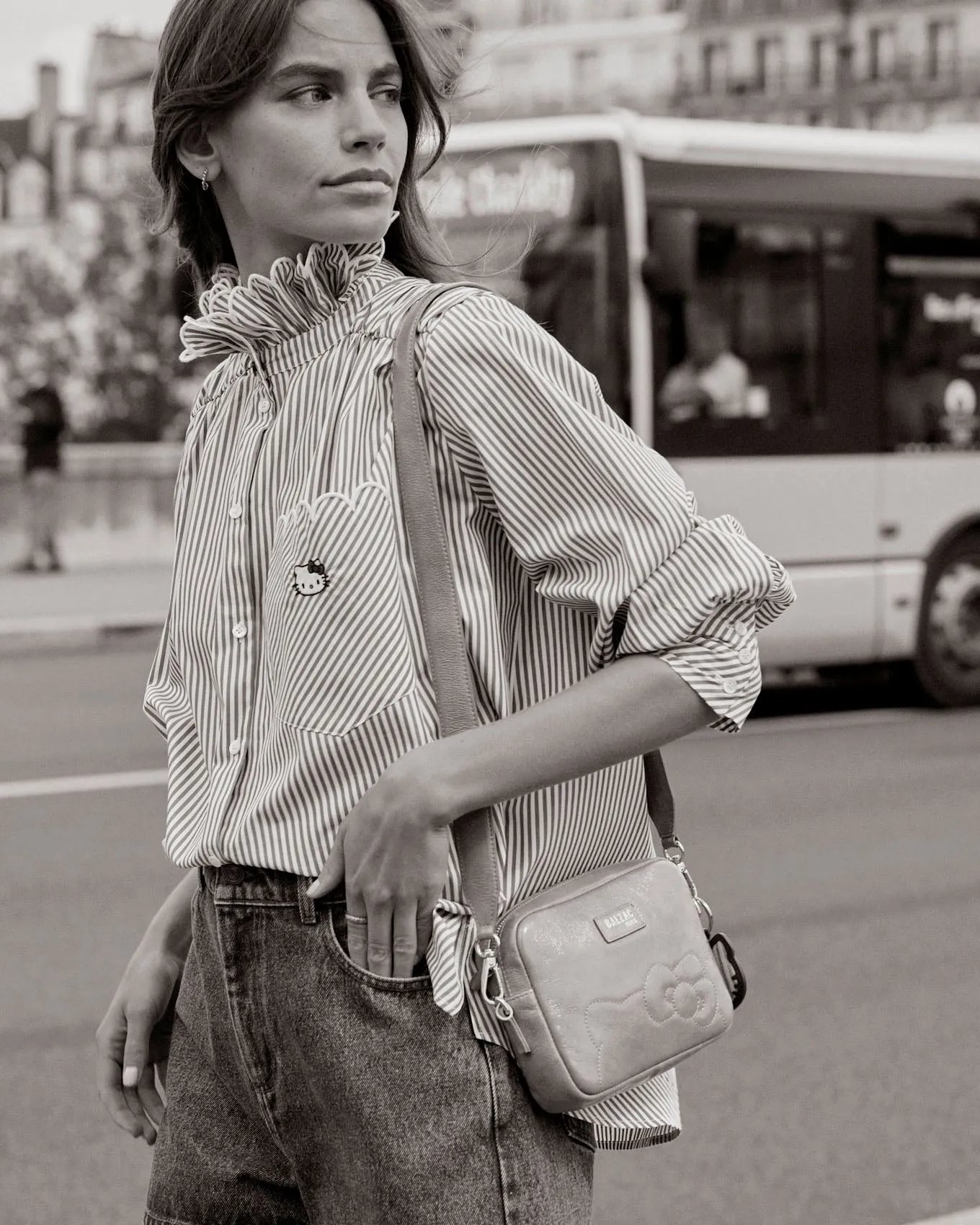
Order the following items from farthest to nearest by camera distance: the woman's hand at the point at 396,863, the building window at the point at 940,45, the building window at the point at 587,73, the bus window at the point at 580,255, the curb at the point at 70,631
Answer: the building window at the point at 587,73, the building window at the point at 940,45, the curb at the point at 70,631, the bus window at the point at 580,255, the woman's hand at the point at 396,863

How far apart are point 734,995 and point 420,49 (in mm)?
881

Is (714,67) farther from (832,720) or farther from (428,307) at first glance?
(428,307)

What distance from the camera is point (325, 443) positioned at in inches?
62.9

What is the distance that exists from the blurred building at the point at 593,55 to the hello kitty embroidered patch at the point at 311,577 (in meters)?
88.8

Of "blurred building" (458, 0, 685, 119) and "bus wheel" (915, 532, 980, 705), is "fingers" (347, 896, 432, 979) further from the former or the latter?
"blurred building" (458, 0, 685, 119)

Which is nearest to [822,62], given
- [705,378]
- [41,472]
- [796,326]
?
[41,472]

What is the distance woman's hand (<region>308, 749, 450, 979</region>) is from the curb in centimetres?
1332

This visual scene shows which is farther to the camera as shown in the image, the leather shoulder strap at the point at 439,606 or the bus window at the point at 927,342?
the bus window at the point at 927,342

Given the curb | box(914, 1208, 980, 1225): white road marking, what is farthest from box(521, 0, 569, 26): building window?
box(914, 1208, 980, 1225): white road marking

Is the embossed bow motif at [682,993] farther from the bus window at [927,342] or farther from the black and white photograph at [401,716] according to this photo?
the bus window at [927,342]

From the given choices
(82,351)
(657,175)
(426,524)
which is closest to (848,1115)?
(426,524)

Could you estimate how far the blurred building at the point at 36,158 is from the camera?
79.3m

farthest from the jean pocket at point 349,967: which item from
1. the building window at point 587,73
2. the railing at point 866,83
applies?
the building window at point 587,73

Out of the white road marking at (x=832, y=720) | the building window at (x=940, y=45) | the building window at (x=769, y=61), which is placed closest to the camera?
the white road marking at (x=832, y=720)
